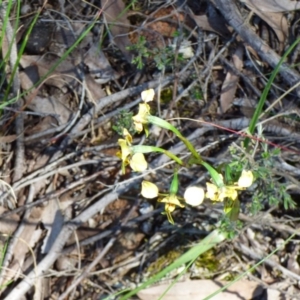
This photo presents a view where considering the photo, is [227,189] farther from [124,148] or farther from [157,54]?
[157,54]

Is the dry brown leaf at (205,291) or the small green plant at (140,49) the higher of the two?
the small green plant at (140,49)

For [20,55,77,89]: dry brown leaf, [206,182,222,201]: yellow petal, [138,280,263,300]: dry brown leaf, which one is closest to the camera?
[206,182,222,201]: yellow petal

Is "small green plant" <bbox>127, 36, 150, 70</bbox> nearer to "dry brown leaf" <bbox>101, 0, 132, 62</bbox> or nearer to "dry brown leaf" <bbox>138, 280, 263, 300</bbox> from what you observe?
"dry brown leaf" <bbox>101, 0, 132, 62</bbox>

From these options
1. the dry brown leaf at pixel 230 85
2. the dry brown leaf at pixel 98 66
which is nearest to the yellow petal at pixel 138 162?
the dry brown leaf at pixel 230 85

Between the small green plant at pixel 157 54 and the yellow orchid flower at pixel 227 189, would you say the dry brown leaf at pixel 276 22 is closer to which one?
the small green plant at pixel 157 54

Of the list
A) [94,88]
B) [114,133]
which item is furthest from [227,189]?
[94,88]

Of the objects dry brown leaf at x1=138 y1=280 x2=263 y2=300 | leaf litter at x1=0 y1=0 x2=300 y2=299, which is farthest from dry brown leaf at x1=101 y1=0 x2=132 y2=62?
dry brown leaf at x1=138 y1=280 x2=263 y2=300

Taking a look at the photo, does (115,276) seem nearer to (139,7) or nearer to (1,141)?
(1,141)
